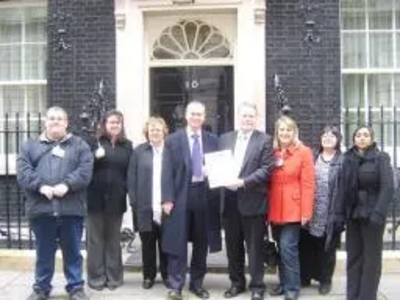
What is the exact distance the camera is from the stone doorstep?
31.8 ft

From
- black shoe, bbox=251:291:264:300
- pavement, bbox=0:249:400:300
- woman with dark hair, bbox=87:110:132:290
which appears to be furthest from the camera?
woman with dark hair, bbox=87:110:132:290

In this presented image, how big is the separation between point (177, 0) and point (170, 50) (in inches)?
31.5

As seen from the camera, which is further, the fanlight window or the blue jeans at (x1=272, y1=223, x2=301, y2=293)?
the fanlight window

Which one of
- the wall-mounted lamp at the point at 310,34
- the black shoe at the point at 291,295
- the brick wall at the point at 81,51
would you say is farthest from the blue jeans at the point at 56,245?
the wall-mounted lamp at the point at 310,34

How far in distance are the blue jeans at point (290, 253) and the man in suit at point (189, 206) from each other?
2.06 ft

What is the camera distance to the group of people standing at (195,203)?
8172 mm

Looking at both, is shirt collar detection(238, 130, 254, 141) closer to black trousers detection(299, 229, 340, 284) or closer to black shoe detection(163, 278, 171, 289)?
black trousers detection(299, 229, 340, 284)

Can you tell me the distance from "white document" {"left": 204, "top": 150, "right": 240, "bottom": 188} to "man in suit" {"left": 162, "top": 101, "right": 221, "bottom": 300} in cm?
20

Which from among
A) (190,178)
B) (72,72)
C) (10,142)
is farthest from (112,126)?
(10,142)

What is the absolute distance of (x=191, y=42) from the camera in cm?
1256

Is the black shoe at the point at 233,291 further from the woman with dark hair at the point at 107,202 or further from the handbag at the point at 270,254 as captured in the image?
the woman with dark hair at the point at 107,202

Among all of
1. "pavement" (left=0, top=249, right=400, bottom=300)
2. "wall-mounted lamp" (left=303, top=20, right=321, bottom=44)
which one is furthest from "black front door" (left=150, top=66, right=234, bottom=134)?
"pavement" (left=0, top=249, right=400, bottom=300)

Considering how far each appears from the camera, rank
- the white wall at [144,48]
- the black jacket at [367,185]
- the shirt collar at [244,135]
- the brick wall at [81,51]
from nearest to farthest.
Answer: the black jacket at [367,185]
the shirt collar at [244,135]
the white wall at [144,48]
the brick wall at [81,51]

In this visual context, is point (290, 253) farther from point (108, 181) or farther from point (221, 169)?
point (108, 181)
